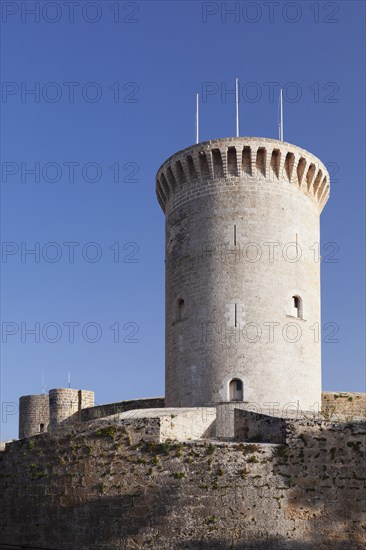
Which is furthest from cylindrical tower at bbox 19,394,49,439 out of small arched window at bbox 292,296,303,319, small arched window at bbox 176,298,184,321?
small arched window at bbox 292,296,303,319

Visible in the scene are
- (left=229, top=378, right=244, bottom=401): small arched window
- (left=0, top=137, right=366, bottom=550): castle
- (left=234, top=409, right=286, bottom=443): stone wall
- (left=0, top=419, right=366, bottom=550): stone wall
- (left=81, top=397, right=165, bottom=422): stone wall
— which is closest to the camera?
(left=0, top=419, right=366, bottom=550): stone wall

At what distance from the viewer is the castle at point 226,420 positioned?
16.3 meters

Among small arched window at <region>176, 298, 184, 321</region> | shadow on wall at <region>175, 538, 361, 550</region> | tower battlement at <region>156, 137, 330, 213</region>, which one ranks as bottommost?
shadow on wall at <region>175, 538, 361, 550</region>

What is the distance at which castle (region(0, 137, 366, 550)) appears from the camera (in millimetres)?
16281

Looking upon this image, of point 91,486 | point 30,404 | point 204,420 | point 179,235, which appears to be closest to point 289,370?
point 204,420

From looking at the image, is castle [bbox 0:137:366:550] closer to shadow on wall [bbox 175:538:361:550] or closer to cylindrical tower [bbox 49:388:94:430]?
shadow on wall [bbox 175:538:361:550]

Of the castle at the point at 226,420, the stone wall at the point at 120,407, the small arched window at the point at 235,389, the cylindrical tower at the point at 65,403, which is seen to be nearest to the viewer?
the castle at the point at 226,420

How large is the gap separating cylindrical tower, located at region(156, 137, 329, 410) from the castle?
1.5 inches

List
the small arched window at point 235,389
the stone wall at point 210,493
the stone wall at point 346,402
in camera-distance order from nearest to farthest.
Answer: the stone wall at point 210,493 < the small arched window at point 235,389 < the stone wall at point 346,402

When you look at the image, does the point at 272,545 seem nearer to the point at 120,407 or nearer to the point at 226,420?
the point at 226,420

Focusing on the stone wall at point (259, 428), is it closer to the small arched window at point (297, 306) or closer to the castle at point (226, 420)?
the castle at point (226, 420)

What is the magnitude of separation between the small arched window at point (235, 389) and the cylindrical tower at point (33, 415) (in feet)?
61.4

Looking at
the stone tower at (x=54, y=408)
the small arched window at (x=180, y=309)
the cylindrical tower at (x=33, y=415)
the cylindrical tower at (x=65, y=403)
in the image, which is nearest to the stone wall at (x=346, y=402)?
the small arched window at (x=180, y=309)

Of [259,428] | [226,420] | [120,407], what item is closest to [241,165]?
[226,420]
